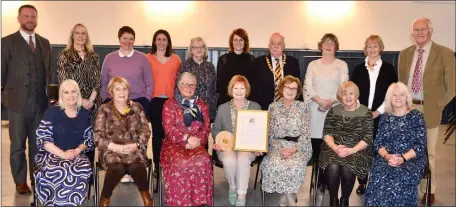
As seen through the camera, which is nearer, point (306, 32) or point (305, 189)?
point (305, 189)

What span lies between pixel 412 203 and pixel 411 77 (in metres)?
1.36

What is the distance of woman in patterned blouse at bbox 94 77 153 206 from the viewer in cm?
394

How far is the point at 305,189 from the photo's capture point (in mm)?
5008

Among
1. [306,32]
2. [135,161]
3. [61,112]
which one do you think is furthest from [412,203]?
[306,32]

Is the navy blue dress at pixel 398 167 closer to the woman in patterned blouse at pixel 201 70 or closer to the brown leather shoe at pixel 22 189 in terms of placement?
the woman in patterned blouse at pixel 201 70

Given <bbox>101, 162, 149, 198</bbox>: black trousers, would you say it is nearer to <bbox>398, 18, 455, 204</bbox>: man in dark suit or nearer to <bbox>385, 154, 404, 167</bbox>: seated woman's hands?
<bbox>385, 154, 404, 167</bbox>: seated woman's hands

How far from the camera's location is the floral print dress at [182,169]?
13.1ft

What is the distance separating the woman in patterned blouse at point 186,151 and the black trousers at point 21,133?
4.57 ft

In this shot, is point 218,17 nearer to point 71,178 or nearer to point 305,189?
point 305,189

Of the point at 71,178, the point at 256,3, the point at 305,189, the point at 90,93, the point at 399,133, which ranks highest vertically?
the point at 256,3

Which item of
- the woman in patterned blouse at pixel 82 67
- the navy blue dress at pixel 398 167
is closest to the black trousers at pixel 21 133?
the woman in patterned blouse at pixel 82 67

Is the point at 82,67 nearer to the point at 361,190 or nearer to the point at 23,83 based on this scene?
the point at 23,83

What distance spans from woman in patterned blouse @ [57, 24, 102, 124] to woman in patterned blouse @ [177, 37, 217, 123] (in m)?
0.89

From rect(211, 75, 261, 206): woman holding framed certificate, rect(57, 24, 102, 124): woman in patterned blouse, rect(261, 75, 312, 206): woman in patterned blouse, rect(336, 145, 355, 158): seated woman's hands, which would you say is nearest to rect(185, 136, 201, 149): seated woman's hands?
rect(211, 75, 261, 206): woman holding framed certificate
